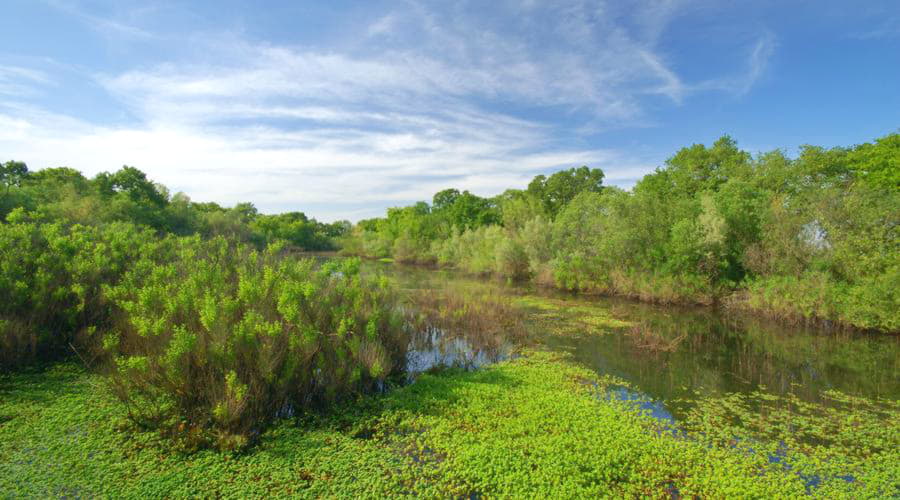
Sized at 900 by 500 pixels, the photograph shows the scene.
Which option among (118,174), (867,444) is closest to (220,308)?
(867,444)

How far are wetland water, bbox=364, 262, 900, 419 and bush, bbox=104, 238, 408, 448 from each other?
2.86 metres

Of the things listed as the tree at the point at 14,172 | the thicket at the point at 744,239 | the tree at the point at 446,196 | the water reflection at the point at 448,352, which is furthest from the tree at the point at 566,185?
the tree at the point at 14,172

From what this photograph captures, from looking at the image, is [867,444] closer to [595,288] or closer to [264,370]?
[264,370]

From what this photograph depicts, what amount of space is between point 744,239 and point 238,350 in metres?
26.8

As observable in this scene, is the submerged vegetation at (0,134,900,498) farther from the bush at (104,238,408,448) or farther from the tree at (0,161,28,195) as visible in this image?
the tree at (0,161,28,195)

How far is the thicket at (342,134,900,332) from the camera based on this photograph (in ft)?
56.1

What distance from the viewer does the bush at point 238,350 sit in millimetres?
6465

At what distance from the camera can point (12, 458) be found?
5617 millimetres

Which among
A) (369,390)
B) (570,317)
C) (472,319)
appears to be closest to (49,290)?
(369,390)

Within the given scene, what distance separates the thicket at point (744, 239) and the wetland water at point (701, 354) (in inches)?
89.2

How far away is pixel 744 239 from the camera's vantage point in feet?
76.8

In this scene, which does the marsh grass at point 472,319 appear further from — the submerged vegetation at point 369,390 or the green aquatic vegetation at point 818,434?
the green aquatic vegetation at point 818,434

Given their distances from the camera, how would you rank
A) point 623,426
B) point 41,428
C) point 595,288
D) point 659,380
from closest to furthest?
point 41,428 < point 623,426 < point 659,380 < point 595,288

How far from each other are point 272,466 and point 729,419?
866 cm
